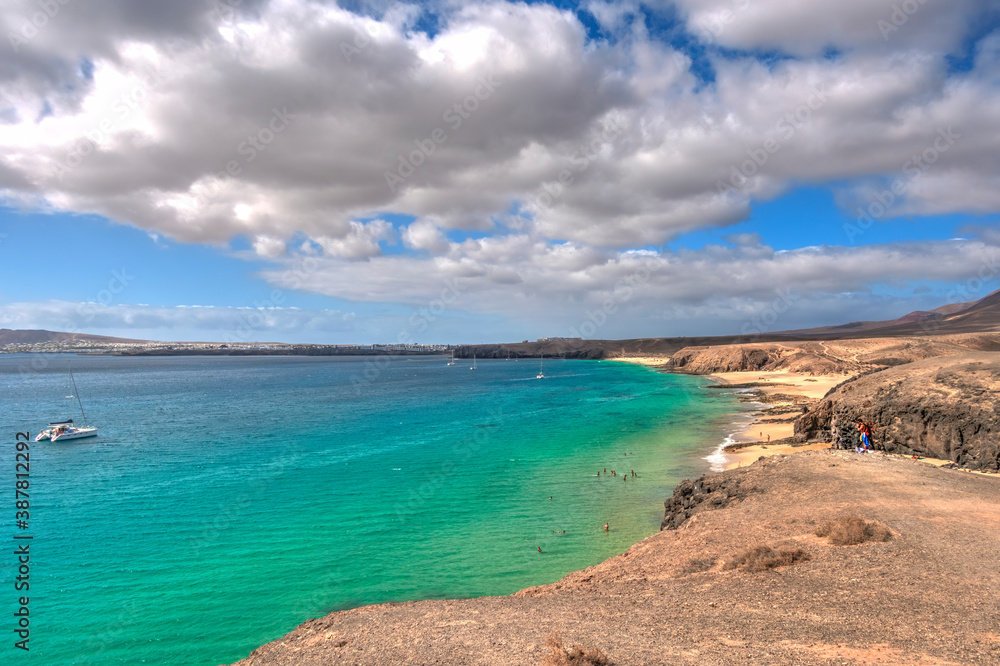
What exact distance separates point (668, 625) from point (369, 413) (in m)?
58.5

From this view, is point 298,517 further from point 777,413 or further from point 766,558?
point 777,413

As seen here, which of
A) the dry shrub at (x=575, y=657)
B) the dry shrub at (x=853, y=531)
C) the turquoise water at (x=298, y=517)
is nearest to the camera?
Result: the dry shrub at (x=575, y=657)

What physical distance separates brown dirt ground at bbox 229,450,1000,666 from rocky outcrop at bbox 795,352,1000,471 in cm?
827

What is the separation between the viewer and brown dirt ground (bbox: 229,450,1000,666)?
8570mm

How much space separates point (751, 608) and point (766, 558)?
2.71m

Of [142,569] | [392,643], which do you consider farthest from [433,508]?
[392,643]

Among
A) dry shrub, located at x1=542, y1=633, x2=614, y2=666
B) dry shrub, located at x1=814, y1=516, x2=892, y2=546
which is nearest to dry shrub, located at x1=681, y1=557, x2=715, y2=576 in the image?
dry shrub, located at x1=814, y1=516, x2=892, y2=546

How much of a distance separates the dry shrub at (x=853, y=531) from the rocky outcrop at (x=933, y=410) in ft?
42.2

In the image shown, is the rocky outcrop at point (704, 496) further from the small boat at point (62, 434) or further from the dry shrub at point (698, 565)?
the small boat at point (62, 434)

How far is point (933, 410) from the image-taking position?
81.3 feet

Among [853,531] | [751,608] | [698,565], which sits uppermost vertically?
[853,531]

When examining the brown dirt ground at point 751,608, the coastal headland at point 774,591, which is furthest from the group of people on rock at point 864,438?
the brown dirt ground at point 751,608

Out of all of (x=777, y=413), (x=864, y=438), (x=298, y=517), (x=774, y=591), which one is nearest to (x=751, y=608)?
(x=774, y=591)

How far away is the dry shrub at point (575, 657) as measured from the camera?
8109 mm
